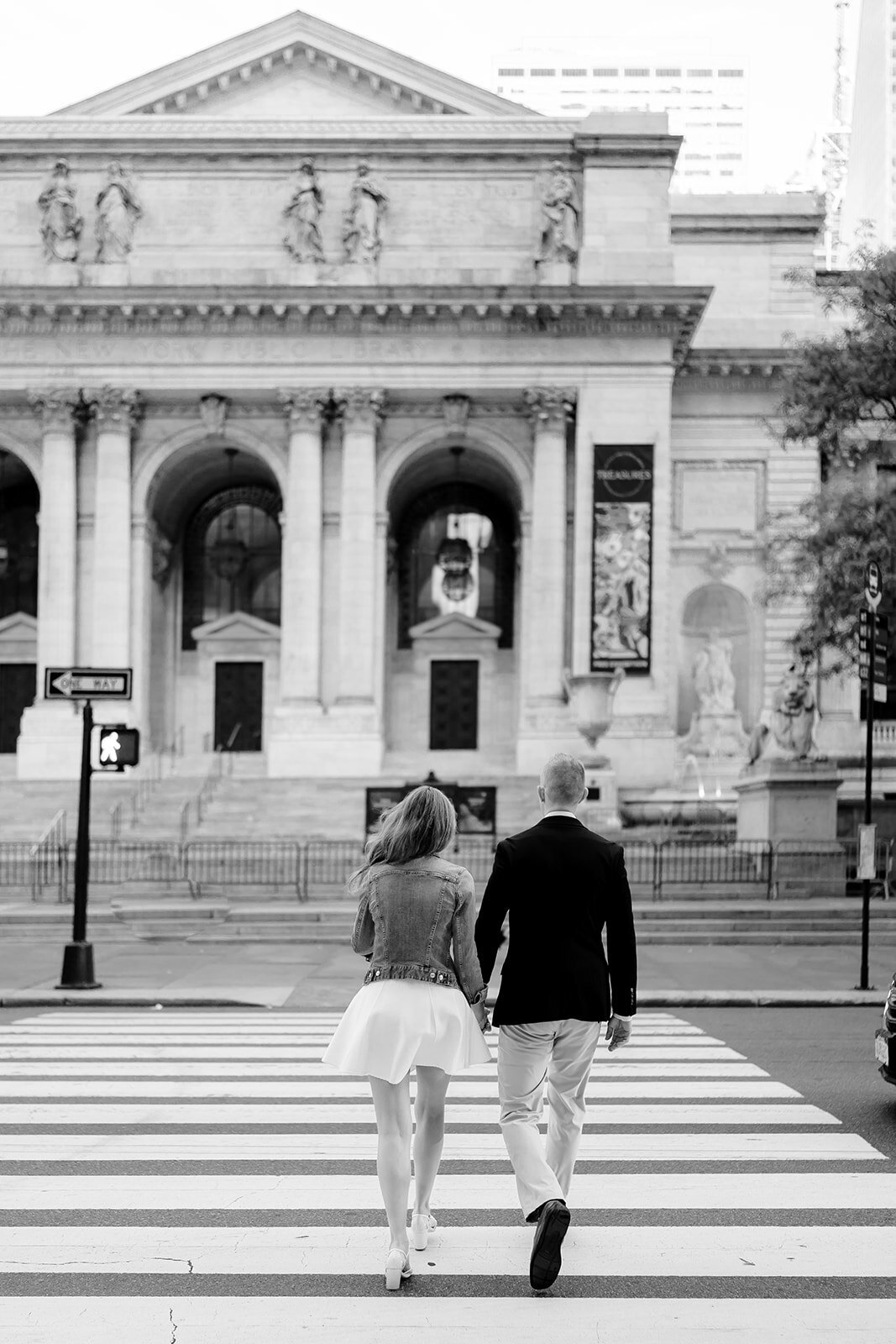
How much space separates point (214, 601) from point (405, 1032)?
Answer: 4534cm

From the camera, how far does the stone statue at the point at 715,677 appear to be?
47.4 metres

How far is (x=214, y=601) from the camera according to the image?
51344 millimetres

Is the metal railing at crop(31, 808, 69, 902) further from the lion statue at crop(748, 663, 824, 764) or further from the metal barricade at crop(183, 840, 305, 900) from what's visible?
the lion statue at crop(748, 663, 824, 764)

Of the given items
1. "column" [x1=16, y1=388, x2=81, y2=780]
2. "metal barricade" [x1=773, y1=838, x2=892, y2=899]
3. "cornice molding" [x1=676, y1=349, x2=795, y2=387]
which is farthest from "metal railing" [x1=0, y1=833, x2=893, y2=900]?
"cornice molding" [x1=676, y1=349, x2=795, y2=387]

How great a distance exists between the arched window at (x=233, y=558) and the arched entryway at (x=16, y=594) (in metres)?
4.81

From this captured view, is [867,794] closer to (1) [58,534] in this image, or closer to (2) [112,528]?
(2) [112,528]

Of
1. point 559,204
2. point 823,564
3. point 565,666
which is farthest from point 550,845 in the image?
point 559,204

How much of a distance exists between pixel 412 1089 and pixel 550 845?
4.77m

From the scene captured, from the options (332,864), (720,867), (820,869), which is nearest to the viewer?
(820,869)

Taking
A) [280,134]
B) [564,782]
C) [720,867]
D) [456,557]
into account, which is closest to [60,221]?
[280,134]

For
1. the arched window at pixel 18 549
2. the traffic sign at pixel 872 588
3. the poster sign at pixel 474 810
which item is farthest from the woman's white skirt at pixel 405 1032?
the arched window at pixel 18 549

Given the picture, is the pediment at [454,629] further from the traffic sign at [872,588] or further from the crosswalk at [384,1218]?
the crosswalk at [384,1218]

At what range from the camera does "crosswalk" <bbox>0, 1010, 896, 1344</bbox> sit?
6160 millimetres

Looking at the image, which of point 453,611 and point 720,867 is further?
point 453,611
